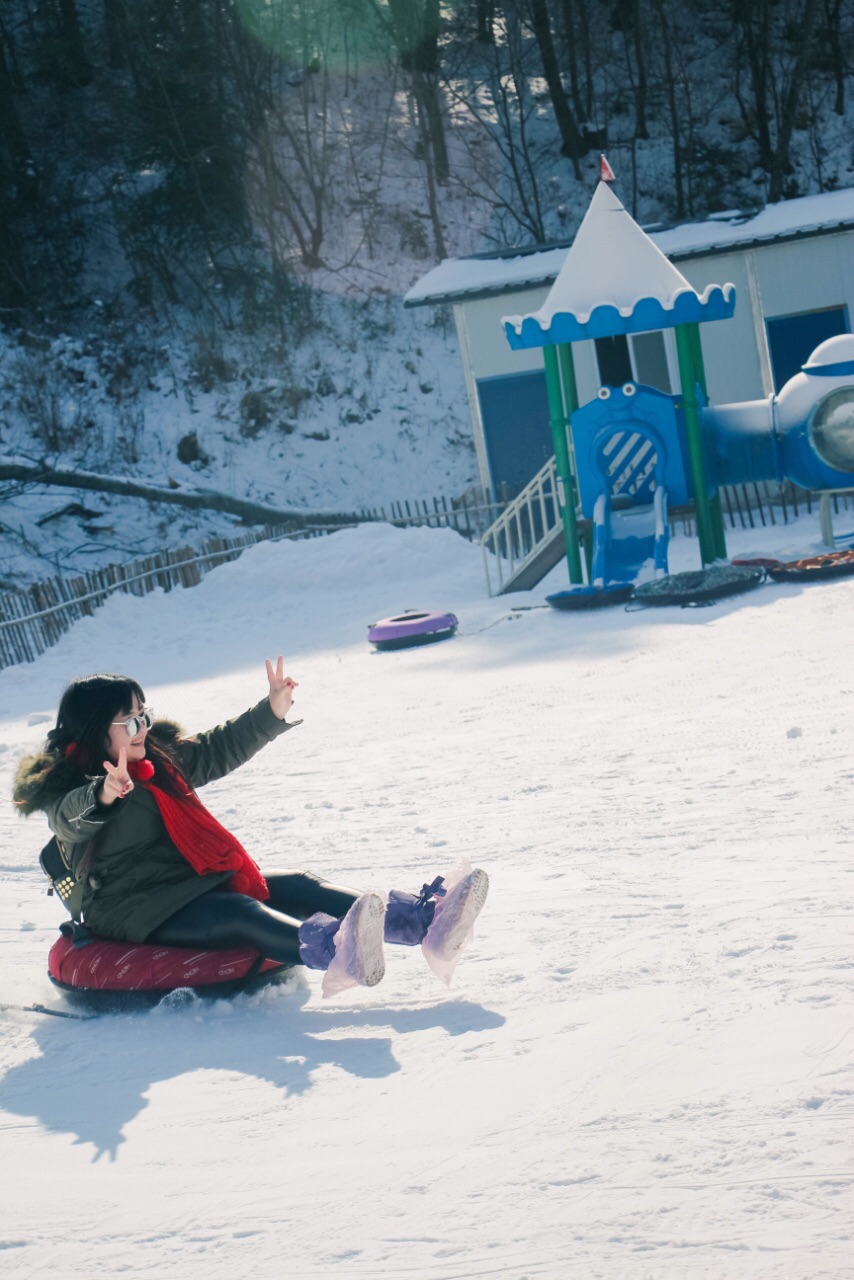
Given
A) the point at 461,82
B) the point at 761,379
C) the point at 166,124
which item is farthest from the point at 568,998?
the point at 461,82

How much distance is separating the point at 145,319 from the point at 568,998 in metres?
23.2

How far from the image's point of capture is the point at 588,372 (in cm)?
1731

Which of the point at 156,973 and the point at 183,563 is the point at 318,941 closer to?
the point at 156,973

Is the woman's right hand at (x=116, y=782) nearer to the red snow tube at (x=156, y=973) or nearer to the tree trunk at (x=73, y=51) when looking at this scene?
the red snow tube at (x=156, y=973)

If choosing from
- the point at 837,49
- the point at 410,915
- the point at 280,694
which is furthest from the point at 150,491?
the point at 410,915

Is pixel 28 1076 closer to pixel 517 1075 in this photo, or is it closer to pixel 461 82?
pixel 517 1075

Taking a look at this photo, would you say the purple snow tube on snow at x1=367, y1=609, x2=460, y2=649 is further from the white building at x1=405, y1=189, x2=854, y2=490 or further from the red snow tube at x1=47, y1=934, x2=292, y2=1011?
the white building at x1=405, y1=189, x2=854, y2=490

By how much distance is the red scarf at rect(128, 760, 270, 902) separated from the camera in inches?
150

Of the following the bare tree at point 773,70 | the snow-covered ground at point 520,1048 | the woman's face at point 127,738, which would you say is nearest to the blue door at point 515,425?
the bare tree at point 773,70

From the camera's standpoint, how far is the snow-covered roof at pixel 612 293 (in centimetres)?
1115

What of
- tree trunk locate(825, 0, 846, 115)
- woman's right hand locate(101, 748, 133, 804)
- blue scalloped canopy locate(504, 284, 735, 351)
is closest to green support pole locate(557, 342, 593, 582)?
blue scalloped canopy locate(504, 284, 735, 351)

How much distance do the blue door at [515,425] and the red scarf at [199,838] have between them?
14.1 meters

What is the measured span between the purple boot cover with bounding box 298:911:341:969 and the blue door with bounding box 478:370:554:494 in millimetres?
14430

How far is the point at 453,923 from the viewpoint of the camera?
369cm
